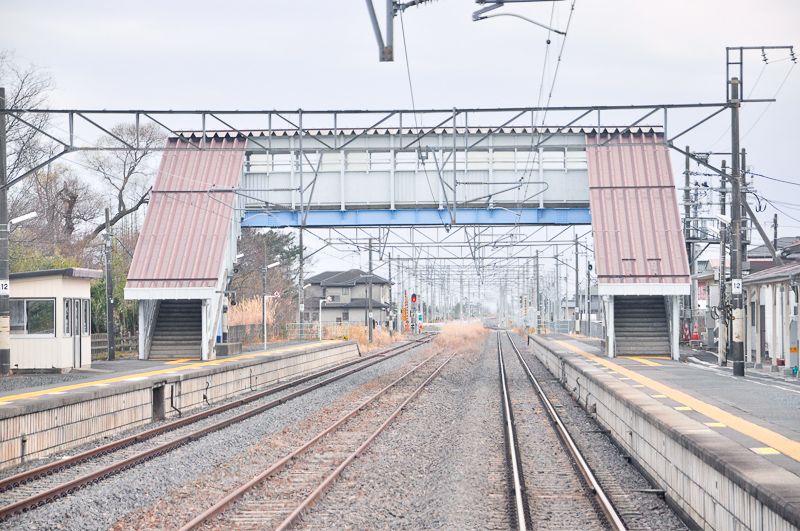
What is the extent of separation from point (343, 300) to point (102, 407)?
74043mm

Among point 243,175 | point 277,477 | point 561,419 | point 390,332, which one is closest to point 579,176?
point 243,175

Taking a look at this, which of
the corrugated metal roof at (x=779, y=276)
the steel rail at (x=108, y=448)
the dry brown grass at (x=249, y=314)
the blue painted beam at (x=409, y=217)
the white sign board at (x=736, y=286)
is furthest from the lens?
the dry brown grass at (x=249, y=314)

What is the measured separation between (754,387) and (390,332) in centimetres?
4413

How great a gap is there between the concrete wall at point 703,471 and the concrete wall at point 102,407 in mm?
8903

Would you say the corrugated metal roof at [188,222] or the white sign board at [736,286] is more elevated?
the corrugated metal roof at [188,222]

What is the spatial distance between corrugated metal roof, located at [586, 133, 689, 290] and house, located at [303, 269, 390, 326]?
2100 inches

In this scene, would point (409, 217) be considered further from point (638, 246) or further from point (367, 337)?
point (367, 337)

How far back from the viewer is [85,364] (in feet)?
75.2

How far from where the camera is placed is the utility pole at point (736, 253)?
73.5 ft

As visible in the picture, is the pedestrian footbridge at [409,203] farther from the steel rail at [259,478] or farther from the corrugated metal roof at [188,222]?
the steel rail at [259,478]

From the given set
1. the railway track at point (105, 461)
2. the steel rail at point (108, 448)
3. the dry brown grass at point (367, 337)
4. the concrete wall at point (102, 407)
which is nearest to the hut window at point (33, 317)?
the concrete wall at point (102, 407)

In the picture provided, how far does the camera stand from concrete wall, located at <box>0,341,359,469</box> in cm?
1224

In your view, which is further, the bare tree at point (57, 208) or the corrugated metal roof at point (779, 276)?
the bare tree at point (57, 208)

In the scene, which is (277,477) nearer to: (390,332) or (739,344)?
(739,344)
